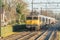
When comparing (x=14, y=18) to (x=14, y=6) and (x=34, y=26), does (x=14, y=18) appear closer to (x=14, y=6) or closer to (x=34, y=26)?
(x=14, y=6)

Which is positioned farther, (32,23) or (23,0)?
(23,0)

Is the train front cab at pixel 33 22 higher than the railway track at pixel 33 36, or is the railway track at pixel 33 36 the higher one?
the train front cab at pixel 33 22

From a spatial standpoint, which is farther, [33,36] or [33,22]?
[33,22]

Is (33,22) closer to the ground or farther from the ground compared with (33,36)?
farther from the ground

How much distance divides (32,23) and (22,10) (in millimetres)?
17311

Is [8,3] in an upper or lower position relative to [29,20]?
upper

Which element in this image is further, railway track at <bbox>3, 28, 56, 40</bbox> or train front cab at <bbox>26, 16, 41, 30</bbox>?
train front cab at <bbox>26, 16, 41, 30</bbox>

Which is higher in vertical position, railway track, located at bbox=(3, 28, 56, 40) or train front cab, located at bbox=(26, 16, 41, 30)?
train front cab, located at bbox=(26, 16, 41, 30)

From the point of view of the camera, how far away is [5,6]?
5097cm

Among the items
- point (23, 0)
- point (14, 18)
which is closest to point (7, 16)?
point (14, 18)

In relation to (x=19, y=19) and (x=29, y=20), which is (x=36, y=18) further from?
(x=19, y=19)

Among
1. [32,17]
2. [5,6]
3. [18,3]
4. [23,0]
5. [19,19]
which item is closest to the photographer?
[32,17]

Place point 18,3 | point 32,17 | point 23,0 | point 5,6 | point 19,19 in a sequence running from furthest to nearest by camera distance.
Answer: point 23,0 < point 18,3 < point 19,19 < point 5,6 < point 32,17

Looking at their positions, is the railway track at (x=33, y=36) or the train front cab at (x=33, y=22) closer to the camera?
the railway track at (x=33, y=36)
